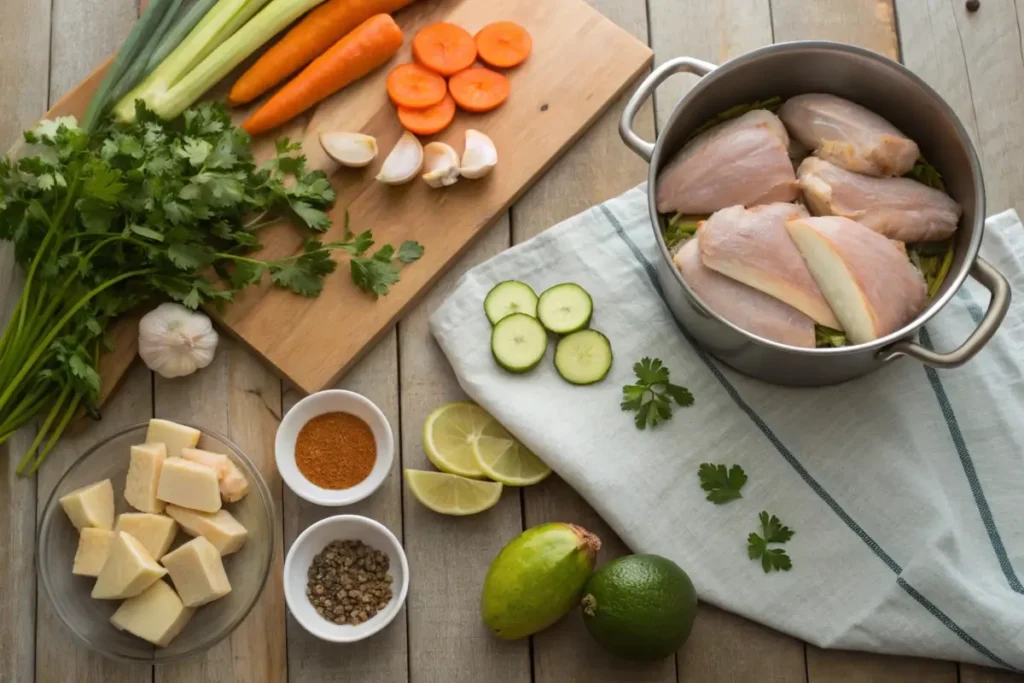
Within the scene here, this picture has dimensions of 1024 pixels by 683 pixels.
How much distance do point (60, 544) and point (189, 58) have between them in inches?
37.7

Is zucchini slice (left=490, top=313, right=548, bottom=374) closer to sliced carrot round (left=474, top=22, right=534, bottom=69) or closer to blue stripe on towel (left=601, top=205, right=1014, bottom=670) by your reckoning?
blue stripe on towel (left=601, top=205, right=1014, bottom=670)

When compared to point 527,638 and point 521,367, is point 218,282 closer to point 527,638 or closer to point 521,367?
point 521,367

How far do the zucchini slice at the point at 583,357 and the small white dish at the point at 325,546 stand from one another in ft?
1.45

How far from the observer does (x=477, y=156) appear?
6.50 feet

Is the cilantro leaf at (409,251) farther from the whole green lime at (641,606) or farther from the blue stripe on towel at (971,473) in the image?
the blue stripe on towel at (971,473)

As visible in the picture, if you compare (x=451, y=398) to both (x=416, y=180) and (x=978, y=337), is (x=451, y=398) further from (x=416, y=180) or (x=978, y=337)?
(x=978, y=337)

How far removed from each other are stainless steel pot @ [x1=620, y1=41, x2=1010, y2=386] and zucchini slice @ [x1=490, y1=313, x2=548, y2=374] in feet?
0.83

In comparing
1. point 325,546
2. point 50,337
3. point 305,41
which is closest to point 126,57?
point 305,41

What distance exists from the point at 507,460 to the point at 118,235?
80 cm

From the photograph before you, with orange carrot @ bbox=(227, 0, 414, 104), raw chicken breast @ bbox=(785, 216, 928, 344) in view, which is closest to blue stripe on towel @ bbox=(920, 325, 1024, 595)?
raw chicken breast @ bbox=(785, 216, 928, 344)

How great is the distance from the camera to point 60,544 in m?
1.84

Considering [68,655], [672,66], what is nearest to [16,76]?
[68,655]

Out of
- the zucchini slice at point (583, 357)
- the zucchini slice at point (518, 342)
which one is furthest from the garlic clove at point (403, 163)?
the zucchini slice at point (583, 357)

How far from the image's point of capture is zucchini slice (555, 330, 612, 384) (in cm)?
191
